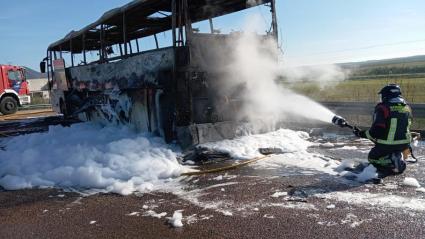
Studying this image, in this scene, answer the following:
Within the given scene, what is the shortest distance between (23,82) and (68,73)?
435 inches

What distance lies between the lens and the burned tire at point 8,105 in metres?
21.8

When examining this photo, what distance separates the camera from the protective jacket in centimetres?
578

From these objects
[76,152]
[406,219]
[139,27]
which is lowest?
[406,219]

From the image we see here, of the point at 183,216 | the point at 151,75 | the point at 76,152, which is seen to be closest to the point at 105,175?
the point at 76,152

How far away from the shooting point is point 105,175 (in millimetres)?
6145

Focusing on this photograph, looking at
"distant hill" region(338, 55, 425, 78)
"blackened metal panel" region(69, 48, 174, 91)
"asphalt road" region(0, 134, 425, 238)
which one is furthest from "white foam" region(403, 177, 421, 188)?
"distant hill" region(338, 55, 425, 78)

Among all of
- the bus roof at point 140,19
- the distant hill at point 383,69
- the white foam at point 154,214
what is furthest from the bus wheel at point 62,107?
the white foam at point 154,214

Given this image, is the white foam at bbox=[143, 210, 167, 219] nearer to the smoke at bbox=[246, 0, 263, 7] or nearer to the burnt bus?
the burnt bus

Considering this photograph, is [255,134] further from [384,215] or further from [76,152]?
[384,215]

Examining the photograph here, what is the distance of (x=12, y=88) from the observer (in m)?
22.3

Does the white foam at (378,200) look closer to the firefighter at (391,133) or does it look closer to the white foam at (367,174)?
the white foam at (367,174)

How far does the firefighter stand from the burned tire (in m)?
21.1

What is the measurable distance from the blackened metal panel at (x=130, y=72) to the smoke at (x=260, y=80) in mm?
1372

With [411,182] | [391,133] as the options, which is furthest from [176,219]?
[391,133]
